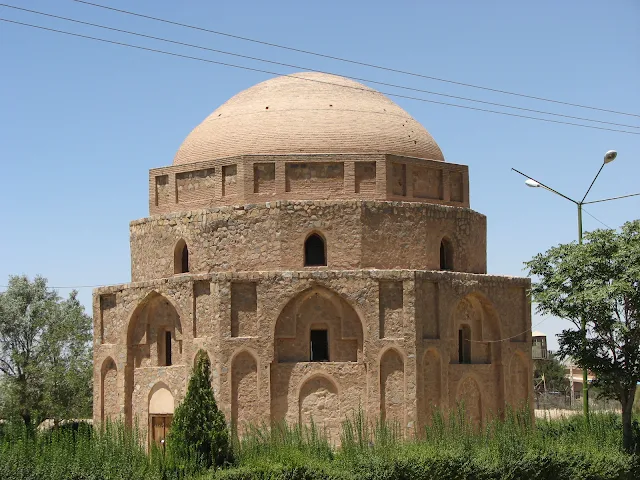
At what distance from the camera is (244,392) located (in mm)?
23281

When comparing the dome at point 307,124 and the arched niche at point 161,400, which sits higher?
the dome at point 307,124

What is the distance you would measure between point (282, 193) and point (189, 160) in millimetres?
3486

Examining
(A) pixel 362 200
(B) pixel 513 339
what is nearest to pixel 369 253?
(A) pixel 362 200

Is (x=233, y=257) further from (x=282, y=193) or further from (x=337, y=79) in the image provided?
(x=337, y=79)

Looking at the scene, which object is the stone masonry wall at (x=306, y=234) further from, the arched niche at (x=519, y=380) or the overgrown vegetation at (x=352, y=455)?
the overgrown vegetation at (x=352, y=455)

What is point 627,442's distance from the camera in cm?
2411

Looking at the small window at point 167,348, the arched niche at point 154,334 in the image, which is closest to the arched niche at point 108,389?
the arched niche at point 154,334

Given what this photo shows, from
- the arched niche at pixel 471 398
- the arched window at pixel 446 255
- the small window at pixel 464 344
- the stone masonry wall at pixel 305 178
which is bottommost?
the arched niche at pixel 471 398

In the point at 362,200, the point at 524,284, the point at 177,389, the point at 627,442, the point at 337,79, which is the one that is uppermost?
the point at 337,79

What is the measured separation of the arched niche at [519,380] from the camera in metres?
26.3

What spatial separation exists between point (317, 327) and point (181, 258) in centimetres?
427

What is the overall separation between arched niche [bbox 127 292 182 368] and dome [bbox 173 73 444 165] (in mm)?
4143

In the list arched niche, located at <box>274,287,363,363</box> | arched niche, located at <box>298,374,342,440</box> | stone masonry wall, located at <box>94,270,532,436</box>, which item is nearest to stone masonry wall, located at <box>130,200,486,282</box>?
stone masonry wall, located at <box>94,270,532,436</box>

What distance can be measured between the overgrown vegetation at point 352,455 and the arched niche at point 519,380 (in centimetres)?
249
